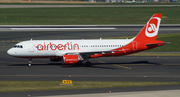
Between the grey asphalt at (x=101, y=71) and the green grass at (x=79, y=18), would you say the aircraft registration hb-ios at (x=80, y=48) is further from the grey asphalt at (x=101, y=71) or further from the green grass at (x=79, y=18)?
the green grass at (x=79, y=18)

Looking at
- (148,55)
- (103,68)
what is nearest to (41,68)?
(103,68)

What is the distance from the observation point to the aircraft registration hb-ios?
128 ft

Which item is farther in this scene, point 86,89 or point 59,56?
point 59,56

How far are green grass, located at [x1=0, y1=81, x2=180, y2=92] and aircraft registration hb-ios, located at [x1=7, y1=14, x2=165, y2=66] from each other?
846 centimetres

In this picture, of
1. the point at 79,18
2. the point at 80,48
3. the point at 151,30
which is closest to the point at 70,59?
the point at 80,48

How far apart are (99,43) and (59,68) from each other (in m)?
7.26

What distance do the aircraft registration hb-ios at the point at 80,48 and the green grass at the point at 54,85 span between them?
27.8 feet

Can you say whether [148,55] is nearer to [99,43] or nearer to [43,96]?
[99,43]

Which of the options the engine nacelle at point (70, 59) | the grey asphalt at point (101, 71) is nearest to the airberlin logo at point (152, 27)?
the grey asphalt at point (101, 71)

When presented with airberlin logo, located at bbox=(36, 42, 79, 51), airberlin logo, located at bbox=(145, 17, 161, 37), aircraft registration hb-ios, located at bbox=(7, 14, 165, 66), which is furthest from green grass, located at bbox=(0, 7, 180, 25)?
airberlin logo, located at bbox=(36, 42, 79, 51)

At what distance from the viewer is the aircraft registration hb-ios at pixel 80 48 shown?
3916cm

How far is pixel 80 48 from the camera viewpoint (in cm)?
4016

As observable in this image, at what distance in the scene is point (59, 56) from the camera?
39844 mm

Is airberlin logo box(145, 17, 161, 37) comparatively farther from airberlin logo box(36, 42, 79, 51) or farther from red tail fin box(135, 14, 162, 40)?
airberlin logo box(36, 42, 79, 51)
